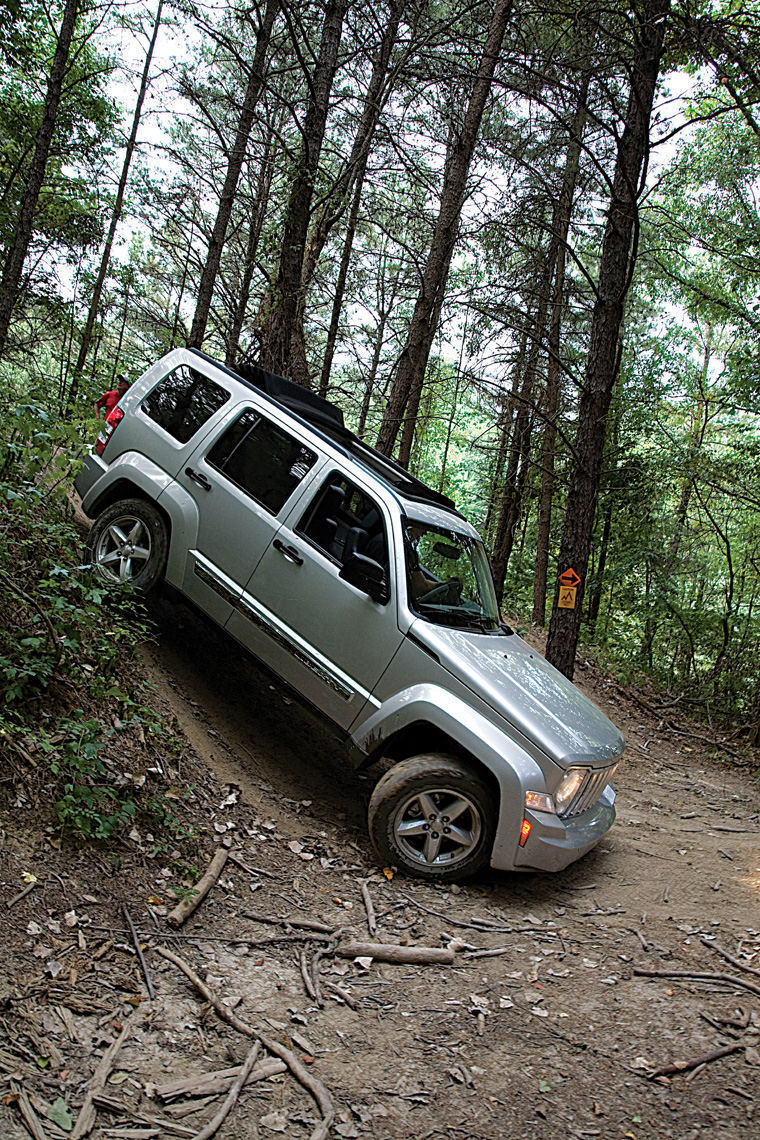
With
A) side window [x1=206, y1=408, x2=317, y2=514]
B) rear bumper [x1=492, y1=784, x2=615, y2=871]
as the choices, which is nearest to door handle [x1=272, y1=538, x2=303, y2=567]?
side window [x1=206, y1=408, x2=317, y2=514]

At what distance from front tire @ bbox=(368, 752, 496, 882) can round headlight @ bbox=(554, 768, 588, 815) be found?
407 millimetres

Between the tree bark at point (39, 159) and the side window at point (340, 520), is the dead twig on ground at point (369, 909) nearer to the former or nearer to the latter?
the side window at point (340, 520)

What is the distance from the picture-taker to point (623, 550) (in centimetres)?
1683

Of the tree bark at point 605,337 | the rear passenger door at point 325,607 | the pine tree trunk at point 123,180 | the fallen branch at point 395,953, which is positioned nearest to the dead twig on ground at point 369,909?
the fallen branch at point 395,953

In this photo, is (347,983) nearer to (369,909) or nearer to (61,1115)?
(369,909)

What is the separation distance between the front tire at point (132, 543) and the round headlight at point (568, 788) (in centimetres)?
338

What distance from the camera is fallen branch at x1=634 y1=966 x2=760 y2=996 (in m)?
3.67

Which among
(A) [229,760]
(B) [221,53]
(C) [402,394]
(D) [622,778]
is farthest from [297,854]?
(B) [221,53]

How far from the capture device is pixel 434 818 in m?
4.52

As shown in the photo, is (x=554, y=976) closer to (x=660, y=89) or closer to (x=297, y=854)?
(x=297, y=854)

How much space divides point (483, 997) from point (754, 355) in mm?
11732

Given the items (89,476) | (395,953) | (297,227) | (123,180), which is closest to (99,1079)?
(395,953)

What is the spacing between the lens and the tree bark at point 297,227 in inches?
347

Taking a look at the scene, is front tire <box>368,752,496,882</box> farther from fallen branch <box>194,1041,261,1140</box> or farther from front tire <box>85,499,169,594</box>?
front tire <box>85,499,169,594</box>
